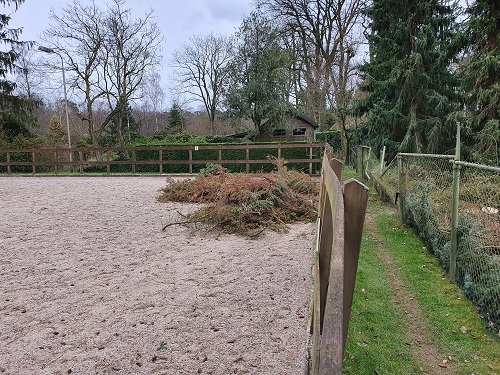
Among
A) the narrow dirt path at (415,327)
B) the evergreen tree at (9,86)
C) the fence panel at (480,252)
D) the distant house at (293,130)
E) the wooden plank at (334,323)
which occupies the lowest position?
the narrow dirt path at (415,327)

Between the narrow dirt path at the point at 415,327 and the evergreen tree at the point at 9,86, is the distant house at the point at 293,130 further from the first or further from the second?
the narrow dirt path at the point at 415,327

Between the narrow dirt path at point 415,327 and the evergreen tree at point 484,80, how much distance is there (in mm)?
7951

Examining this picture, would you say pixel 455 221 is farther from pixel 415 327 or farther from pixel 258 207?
Result: pixel 258 207

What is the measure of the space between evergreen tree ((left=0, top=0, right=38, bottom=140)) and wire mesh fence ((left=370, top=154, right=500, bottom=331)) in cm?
2386

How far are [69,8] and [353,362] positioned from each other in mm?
25332

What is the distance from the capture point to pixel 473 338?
9.47 feet

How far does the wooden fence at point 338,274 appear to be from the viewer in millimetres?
656

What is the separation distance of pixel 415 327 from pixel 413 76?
13.1 metres

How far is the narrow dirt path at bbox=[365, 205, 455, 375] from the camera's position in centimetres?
257

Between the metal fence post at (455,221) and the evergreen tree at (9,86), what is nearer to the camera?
the metal fence post at (455,221)

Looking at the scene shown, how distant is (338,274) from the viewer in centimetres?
88

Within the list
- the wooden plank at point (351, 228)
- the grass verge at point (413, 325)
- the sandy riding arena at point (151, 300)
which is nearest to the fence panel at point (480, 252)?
the grass verge at point (413, 325)

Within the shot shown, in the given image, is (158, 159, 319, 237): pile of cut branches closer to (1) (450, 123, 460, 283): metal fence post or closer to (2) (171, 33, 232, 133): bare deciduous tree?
(1) (450, 123, 460, 283): metal fence post

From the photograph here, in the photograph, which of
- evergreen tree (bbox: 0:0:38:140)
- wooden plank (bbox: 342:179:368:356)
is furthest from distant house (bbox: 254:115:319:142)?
wooden plank (bbox: 342:179:368:356)
